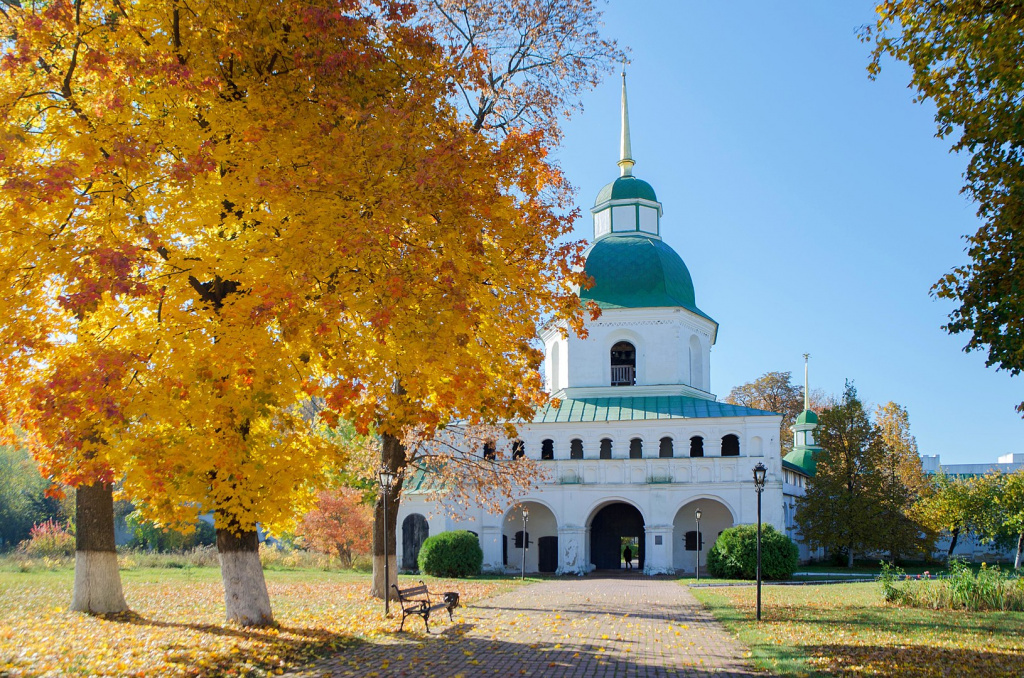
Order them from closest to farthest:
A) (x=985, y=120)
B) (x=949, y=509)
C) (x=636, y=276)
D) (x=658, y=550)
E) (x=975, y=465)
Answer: (x=985, y=120) → (x=658, y=550) → (x=949, y=509) → (x=636, y=276) → (x=975, y=465)

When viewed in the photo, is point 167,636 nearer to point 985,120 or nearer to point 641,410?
point 985,120

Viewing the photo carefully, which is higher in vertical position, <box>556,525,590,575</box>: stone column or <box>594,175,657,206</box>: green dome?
<box>594,175,657,206</box>: green dome

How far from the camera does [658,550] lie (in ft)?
116

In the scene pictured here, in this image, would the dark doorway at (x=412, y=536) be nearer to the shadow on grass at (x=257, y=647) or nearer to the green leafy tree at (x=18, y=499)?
the green leafy tree at (x=18, y=499)

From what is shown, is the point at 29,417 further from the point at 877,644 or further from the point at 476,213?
the point at 877,644

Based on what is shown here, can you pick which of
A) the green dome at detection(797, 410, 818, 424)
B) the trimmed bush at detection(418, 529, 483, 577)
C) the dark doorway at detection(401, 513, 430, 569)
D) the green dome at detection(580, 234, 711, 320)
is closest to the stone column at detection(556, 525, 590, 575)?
the trimmed bush at detection(418, 529, 483, 577)

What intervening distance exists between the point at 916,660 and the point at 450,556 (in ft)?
71.7

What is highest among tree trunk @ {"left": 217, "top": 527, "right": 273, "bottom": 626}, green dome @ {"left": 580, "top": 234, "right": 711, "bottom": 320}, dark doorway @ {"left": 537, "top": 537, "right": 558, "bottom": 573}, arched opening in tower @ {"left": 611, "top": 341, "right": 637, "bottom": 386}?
green dome @ {"left": 580, "top": 234, "right": 711, "bottom": 320}

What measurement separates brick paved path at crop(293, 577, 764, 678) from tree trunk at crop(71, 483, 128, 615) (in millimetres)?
4920

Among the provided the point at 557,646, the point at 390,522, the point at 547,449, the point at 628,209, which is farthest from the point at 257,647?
the point at 628,209

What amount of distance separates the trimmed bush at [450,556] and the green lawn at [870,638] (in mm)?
11954

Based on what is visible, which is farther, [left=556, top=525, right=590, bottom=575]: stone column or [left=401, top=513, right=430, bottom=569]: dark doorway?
[left=401, top=513, right=430, bottom=569]: dark doorway

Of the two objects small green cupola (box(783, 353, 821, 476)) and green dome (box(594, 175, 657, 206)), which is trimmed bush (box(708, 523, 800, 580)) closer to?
green dome (box(594, 175, 657, 206))

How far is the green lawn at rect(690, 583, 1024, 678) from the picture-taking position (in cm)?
1092
